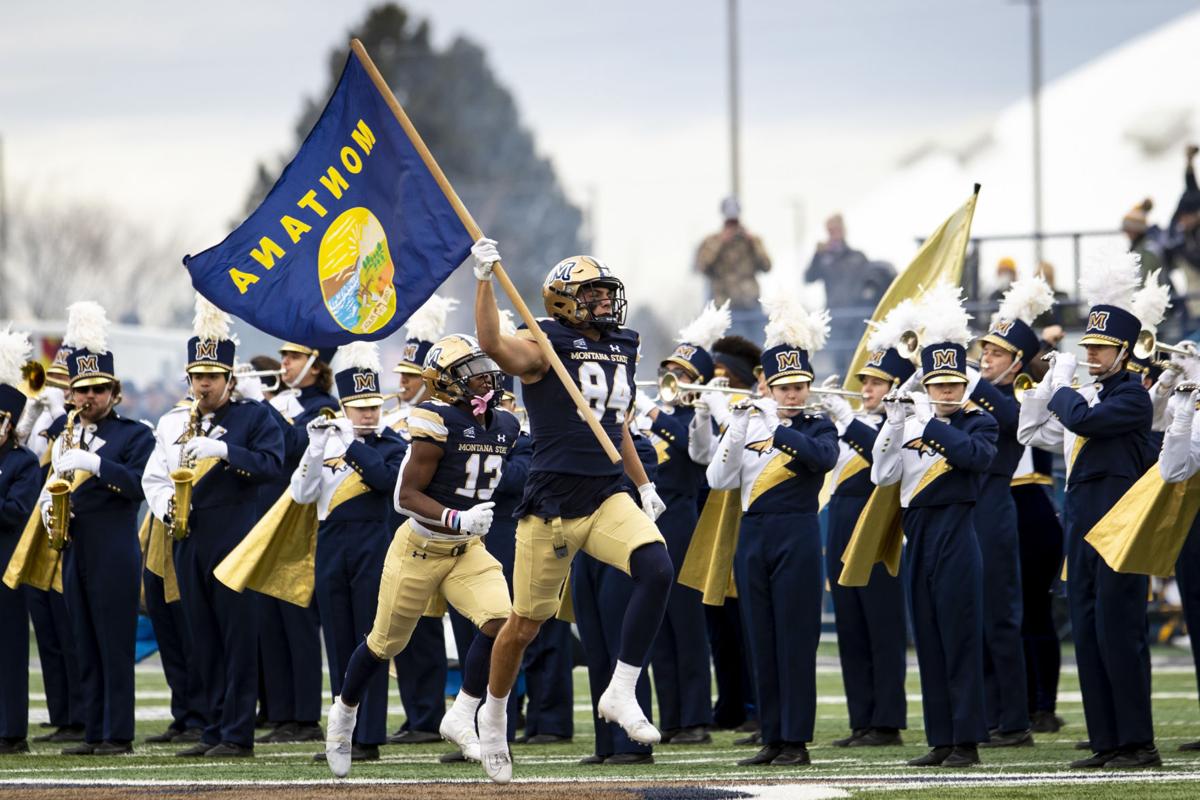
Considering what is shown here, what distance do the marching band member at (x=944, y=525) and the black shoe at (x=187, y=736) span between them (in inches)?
189

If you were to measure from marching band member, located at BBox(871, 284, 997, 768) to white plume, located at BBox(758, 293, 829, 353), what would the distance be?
0.77m

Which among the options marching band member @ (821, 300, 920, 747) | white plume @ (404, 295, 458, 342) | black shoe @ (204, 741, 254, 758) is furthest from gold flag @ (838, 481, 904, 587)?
black shoe @ (204, 741, 254, 758)

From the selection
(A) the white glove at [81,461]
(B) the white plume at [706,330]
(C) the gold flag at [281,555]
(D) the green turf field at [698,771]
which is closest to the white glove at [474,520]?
(D) the green turf field at [698,771]

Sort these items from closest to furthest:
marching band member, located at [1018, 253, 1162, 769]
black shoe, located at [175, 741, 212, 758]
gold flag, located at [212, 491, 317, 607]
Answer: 1. marching band member, located at [1018, 253, 1162, 769]
2. black shoe, located at [175, 741, 212, 758]
3. gold flag, located at [212, 491, 317, 607]

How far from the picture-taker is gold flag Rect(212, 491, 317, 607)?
483 inches

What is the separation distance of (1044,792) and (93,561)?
5857 millimetres

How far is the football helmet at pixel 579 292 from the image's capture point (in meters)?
9.44

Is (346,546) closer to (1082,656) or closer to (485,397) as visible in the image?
(485,397)

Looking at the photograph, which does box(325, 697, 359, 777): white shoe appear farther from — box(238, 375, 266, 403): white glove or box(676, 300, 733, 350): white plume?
box(676, 300, 733, 350): white plume

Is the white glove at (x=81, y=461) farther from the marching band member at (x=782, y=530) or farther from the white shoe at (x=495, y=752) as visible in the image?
the marching band member at (x=782, y=530)

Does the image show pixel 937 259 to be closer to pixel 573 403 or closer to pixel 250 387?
pixel 250 387

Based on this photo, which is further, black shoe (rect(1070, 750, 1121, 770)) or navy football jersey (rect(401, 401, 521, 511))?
black shoe (rect(1070, 750, 1121, 770))

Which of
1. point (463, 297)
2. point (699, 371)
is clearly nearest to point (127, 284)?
point (463, 297)

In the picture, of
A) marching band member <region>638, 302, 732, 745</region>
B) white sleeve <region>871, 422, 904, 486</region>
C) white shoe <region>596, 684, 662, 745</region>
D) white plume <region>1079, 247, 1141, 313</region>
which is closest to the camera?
white shoe <region>596, 684, 662, 745</region>
